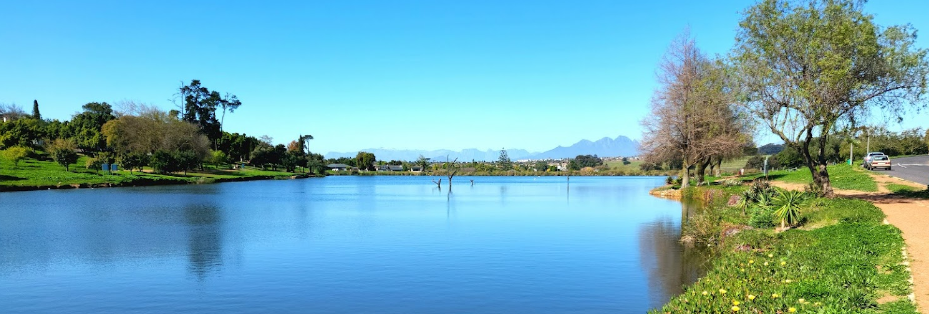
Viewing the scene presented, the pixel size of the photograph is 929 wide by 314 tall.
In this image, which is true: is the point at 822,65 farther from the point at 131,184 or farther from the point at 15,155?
the point at 15,155

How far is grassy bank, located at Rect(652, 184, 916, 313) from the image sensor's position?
10023 mm

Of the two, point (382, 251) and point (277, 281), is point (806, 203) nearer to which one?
point (382, 251)

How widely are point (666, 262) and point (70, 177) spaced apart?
254ft

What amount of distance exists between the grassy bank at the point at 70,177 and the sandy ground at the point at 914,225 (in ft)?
252

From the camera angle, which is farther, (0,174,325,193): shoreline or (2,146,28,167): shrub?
(2,146,28,167): shrub

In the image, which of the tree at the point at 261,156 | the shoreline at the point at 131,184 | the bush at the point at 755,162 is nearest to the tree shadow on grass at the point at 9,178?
the shoreline at the point at 131,184

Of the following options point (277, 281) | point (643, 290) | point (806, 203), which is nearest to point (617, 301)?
point (643, 290)

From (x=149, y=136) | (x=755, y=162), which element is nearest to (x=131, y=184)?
(x=149, y=136)

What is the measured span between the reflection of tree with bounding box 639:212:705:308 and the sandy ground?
5.37m

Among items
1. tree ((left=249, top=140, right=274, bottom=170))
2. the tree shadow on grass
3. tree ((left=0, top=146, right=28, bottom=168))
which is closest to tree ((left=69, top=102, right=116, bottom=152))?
tree ((left=0, top=146, right=28, bottom=168))

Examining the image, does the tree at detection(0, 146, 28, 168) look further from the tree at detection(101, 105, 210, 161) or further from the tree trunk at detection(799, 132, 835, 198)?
the tree trunk at detection(799, 132, 835, 198)

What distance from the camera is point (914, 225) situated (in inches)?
720

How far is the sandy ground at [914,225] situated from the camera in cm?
1108

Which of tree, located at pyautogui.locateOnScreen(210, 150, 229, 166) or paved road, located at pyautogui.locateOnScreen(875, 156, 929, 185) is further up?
tree, located at pyautogui.locateOnScreen(210, 150, 229, 166)
